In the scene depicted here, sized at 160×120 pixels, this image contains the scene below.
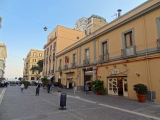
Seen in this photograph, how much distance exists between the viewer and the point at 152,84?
10.4 meters

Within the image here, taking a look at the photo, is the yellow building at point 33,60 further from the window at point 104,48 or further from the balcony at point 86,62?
the window at point 104,48

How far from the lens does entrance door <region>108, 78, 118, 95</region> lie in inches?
564

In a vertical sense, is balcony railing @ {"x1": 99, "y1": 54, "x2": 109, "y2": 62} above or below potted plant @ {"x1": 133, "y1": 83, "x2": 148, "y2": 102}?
above

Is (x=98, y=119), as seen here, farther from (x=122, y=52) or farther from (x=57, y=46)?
(x=57, y=46)

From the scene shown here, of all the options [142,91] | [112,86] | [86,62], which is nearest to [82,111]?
[142,91]

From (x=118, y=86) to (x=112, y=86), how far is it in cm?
84

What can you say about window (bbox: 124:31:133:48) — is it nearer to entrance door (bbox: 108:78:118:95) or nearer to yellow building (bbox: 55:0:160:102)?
yellow building (bbox: 55:0:160:102)

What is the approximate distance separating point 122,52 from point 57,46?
2187 centimetres

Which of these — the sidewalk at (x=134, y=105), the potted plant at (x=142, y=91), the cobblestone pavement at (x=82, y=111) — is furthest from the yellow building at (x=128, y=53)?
the cobblestone pavement at (x=82, y=111)

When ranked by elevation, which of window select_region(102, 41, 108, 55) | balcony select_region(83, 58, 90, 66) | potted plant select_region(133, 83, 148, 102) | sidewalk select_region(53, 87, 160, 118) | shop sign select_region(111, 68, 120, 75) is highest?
window select_region(102, 41, 108, 55)

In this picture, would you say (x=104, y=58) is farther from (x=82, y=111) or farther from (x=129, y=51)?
(x=82, y=111)

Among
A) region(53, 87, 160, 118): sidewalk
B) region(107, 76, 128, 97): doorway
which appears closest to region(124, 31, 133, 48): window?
region(107, 76, 128, 97): doorway

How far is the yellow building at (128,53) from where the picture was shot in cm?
1068

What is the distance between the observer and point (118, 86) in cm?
1414
